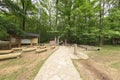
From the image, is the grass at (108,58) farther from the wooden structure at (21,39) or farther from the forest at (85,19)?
the wooden structure at (21,39)

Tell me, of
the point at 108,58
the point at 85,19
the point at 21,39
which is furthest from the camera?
the point at 85,19

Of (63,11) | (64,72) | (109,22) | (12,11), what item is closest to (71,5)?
(63,11)

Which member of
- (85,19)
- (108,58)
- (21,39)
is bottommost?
(108,58)

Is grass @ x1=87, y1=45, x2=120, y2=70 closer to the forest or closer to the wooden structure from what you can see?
the forest

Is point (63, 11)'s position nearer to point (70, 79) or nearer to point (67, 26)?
point (67, 26)

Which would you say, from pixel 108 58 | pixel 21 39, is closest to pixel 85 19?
pixel 21 39

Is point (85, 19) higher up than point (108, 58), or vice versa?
point (85, 19)

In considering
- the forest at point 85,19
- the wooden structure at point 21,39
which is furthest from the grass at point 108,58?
the wooden structure at point 21,39

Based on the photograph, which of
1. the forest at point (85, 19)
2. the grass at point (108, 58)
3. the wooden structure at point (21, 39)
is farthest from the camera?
the forest at point (85, 19)

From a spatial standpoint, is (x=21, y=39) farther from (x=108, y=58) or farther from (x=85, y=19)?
(x=85, y=19)

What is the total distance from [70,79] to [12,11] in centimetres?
1089

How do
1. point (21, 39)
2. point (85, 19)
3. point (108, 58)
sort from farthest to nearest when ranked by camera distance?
point (85, 19) → point (21, 39) → point (108, 58)

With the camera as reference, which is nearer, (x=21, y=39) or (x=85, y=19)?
(x=21, y=39)

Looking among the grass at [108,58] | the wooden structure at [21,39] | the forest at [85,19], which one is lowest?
the grass at [108,58]
